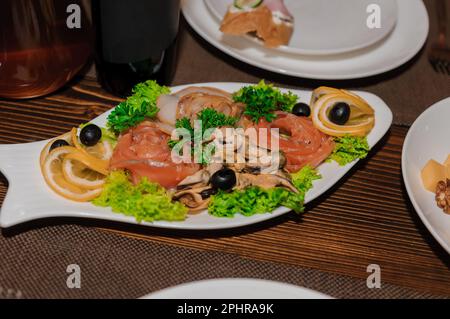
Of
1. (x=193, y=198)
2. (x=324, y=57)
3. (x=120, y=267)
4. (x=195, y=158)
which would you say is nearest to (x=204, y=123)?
(x=195, y=158)

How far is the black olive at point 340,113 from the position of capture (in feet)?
5.19

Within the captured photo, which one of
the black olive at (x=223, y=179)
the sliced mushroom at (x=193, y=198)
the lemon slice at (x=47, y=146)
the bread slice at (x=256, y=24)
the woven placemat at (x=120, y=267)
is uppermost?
the bread slice at (x=256, y=24)

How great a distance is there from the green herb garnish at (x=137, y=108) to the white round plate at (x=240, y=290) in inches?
18.9

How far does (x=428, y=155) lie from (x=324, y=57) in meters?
0.45

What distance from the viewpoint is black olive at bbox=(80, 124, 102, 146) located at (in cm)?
150

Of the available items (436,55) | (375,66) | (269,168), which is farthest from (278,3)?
(269,168)

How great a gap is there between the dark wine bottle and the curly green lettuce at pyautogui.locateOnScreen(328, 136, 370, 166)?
55cm

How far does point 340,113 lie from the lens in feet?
5.19

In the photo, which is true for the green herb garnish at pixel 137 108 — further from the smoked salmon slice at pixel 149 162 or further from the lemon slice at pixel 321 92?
the lemon slice at pixel 321 92

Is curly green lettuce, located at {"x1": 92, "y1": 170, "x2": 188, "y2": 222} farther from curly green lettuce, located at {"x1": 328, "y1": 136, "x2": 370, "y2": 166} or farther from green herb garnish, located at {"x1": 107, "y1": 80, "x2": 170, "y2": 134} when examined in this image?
curly green lettuce, located at {"x1": 328, "y1": 136, "x2": 370, "y2": 166}

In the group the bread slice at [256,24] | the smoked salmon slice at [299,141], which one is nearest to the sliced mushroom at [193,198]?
the smoked salmon slice at [299,141]

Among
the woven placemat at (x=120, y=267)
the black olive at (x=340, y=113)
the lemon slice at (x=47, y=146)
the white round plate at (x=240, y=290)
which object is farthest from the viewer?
the black olive at (x=340, y=113)

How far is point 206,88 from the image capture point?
1.66 meters
